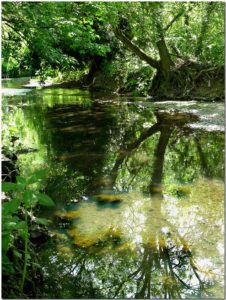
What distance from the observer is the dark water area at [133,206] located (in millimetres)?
5004

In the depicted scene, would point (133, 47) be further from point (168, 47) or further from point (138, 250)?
point (138, 250)

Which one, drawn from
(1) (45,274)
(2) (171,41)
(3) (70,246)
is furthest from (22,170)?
(2) (171,41)

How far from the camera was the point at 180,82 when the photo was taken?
75.2ft

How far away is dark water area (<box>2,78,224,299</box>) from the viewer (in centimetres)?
500

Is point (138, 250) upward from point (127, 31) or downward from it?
downward

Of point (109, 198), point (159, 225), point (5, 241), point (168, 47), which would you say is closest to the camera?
point (5, 241)

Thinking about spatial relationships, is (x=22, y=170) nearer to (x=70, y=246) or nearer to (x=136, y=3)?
(x=70, y=246)

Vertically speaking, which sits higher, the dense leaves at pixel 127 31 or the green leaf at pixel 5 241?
the dense leaves at pixel 127 31

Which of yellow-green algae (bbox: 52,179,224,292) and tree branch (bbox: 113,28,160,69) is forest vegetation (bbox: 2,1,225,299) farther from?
tree branch (bbox: 113,28,160,69)

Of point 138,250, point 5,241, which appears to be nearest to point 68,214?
point 138,250

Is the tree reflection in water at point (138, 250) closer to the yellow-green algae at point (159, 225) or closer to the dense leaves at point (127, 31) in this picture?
the yellow-green algae at point (159, 225)

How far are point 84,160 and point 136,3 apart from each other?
10768mm

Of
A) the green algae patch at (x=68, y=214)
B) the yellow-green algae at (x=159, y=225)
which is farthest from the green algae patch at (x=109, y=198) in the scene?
the green algae patch at (x=68, y=214)

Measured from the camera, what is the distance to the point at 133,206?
24.5ft
